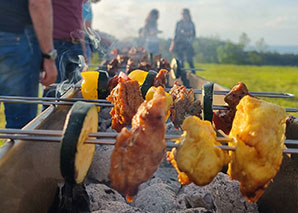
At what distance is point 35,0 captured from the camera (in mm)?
3381

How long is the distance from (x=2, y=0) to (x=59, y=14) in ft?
2.98

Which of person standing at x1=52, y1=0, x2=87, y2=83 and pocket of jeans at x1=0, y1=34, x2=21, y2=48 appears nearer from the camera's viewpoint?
pocket of jeans at x1=0, y1=34, x2=21, y2=48

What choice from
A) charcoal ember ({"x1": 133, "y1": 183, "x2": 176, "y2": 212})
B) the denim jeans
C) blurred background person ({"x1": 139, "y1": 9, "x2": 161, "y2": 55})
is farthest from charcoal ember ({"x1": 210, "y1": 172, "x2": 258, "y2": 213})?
blurred background person ({"x1": 139, "y1": 9, "x2": 161, "y2": 55})

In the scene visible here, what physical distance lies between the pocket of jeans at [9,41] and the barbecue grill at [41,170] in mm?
1864

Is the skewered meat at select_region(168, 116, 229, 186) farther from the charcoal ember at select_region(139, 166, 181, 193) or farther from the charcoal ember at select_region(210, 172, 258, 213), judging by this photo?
the charcoal ember at select_region(139, 166, 181, 193)

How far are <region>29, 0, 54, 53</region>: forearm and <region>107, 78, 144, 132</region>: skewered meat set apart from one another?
2079 millimetres

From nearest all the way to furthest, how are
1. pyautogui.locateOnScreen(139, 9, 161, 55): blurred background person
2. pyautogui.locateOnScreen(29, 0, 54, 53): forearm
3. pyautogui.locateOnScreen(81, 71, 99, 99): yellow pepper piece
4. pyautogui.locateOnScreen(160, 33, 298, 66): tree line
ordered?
pyautogui.locateOnScreen(81, 71, 99, 99): yellow pepper piece < pyautogui.locateOnScreen(29, 0, 54, 53): forearm < pyautogui.locateOnScreen(139, 9, 161, 55): blurred background person < pyautogui.locateOnScreen(160, 33, 298, 66): tree line

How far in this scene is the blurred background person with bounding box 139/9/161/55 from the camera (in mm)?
13715

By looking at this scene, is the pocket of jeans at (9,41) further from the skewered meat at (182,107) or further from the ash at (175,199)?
the skewered meat at (182,107)

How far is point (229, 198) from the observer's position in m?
2.04

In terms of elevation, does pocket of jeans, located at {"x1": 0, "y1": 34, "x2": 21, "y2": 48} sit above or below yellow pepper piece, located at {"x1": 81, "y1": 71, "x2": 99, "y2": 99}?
above

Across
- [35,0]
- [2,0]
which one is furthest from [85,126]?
[2,0]

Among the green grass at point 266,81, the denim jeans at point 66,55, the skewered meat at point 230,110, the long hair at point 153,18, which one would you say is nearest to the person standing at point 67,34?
the denim jeans at point 66,55

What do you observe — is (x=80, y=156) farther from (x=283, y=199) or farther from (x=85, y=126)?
(x=283, y=199)
